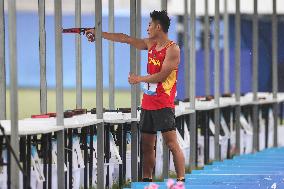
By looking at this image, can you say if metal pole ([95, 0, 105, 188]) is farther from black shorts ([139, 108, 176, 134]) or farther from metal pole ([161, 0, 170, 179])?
metal pole ([161, 0, 170, 179])

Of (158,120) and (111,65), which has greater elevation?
(111,65)

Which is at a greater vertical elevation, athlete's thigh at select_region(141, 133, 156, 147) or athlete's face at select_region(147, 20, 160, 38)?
athlete's face at select_region(147, 20, 160, 38)

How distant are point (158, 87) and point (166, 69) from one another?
19 cm

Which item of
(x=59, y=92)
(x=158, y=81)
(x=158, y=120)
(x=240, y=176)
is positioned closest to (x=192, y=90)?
(x=240, y=176)

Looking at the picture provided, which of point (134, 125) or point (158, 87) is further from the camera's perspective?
point (134, 125)

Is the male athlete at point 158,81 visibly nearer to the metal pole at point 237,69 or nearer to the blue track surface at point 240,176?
the blue track surface at point 240,176

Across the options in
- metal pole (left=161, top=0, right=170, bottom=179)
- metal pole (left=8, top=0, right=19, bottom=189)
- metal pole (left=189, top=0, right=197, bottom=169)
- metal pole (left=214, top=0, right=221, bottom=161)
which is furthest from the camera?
metal pole (left=214, top=0, right=221, bottom=161)

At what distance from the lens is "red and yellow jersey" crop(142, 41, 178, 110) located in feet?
22.0

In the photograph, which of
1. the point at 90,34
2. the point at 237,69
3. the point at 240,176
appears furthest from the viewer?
the point at 237,69

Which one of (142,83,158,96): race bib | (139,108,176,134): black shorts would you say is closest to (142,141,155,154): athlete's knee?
(139,108,176,134): black shorts

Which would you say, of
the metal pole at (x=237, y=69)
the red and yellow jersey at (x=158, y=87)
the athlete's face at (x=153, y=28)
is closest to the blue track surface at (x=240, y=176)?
the red and yellow jersey at (x=158, y=87)

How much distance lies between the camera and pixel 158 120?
6812mm

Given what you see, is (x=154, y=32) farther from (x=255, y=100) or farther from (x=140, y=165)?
(x=255, y=100)

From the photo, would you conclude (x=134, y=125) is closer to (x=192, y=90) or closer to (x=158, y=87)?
(x=158, y=87)
